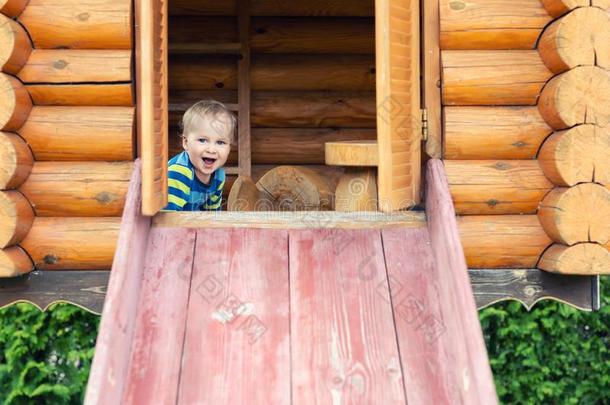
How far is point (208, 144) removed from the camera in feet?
17.1

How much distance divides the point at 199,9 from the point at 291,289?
356cm

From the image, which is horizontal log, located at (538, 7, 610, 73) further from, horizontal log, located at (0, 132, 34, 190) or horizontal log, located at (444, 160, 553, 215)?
horizontal log, located at (0, 132, 34, 190)

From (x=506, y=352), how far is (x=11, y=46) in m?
5.33

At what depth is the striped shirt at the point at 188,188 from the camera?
502cm

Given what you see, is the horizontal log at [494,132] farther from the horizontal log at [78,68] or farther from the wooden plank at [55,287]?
the wooden plank at [55,287]

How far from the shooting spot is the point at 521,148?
4.46 metres

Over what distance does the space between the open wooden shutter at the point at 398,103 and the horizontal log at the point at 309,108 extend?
8.07 feet

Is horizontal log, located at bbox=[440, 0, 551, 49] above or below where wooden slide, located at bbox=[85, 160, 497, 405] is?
above

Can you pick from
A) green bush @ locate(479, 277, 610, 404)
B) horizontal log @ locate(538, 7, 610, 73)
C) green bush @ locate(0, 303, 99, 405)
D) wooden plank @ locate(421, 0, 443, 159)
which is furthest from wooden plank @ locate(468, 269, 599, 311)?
green bush @ locate(0, 303, 99, 405)

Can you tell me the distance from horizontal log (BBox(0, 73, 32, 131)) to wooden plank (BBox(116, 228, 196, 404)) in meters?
0.87

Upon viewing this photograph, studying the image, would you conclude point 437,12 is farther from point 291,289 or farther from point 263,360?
point 263,360

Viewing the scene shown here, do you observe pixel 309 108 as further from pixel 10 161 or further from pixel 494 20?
pixel 10 161

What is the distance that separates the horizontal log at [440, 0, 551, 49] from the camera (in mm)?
4445

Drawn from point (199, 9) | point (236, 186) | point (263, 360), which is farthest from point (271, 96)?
point (263, 360)
